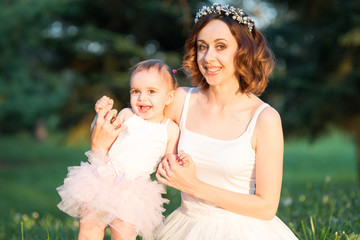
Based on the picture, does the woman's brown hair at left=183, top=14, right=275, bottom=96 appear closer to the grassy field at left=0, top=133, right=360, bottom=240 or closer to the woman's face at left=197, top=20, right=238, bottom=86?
the woman's face at left=197, top=20, right=238, bottom=86

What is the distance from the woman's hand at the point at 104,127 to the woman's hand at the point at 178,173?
16.9 inches

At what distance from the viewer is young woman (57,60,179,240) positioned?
2.44 m

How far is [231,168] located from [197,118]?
49 cm

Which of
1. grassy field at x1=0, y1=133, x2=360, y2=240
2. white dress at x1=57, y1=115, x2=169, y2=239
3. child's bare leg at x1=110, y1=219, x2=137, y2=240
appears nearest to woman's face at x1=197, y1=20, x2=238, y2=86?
white dress at x1=57, y1=115, x2=169, y2=239

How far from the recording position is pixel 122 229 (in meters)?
2.46

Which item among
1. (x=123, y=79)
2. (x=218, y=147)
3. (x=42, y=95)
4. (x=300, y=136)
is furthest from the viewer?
(x=42, y=95)

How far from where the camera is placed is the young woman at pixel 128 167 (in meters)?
2.44

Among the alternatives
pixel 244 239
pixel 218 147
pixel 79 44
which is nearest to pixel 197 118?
pixel 218 147

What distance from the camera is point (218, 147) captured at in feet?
8.44

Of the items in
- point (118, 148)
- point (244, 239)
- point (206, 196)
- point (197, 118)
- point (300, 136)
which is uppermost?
point (300, 136)

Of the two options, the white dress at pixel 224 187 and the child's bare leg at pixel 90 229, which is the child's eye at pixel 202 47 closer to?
the white dress at pixel 224 187

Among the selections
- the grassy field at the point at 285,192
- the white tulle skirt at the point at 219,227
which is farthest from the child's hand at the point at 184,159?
the grassy field at the point at 285,192

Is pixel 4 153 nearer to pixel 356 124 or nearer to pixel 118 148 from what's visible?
pixel 356 124

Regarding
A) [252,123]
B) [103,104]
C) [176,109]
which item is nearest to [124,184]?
[103,104]
